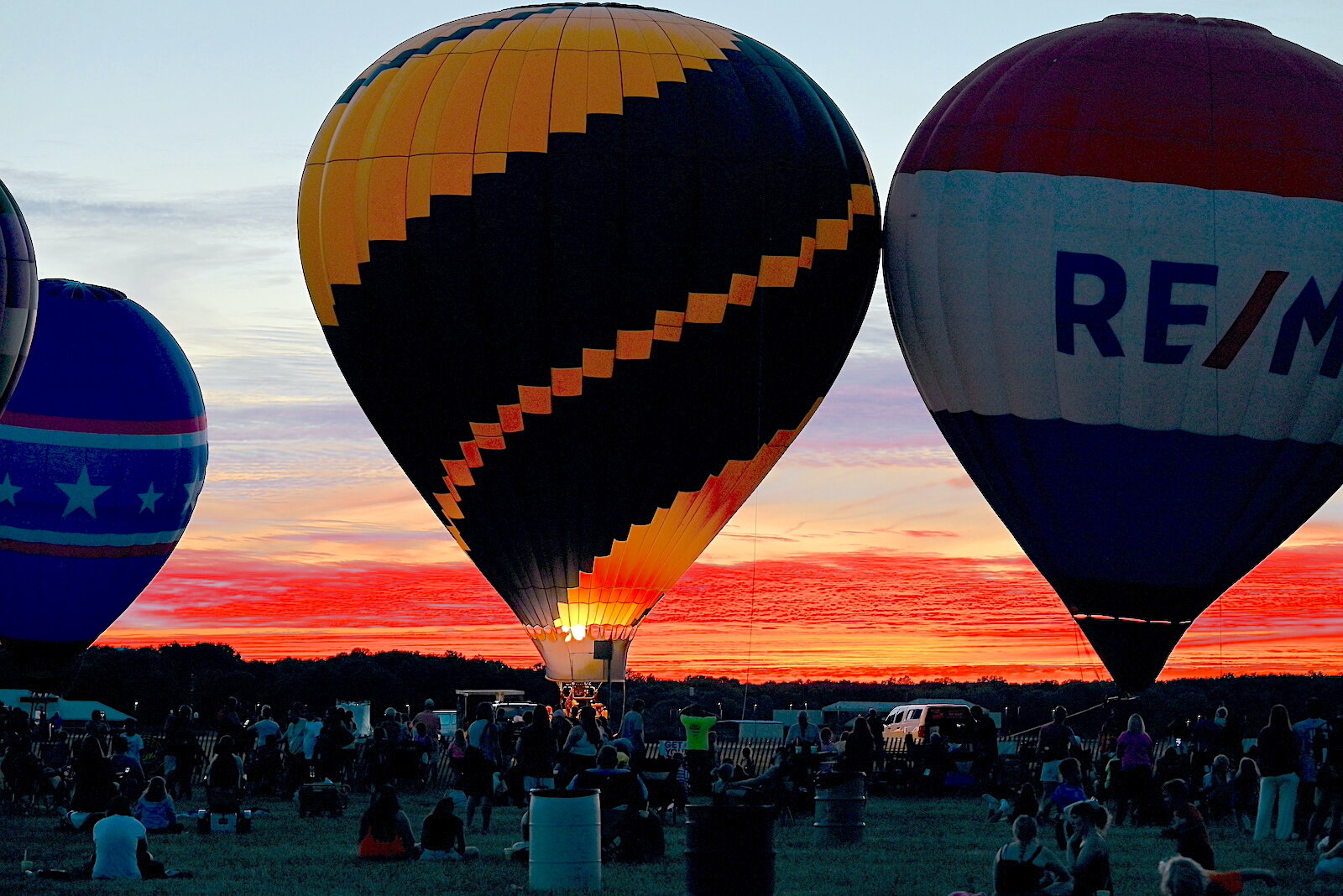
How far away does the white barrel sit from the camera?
49.4 feet

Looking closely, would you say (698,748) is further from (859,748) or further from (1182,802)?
(1182,802)

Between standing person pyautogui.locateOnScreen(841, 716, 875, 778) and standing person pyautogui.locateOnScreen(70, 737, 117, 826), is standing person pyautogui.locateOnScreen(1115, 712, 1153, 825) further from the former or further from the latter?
standing person pyautogui.locateOnScreen(70, 737, 117, 826)

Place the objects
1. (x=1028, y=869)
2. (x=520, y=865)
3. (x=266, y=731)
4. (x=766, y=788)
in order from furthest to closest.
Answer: (x=266, y=731) < (x=766, y=788) < (x=520, y=865) < (x=1028, y=869)

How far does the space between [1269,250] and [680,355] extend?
23.8 ft

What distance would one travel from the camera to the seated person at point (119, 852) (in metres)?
15.6

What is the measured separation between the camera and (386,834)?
16.9 meters

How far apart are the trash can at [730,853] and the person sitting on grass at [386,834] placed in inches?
150

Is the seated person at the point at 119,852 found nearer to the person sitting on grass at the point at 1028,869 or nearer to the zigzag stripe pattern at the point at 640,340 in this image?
the person sitting on grass at the point at 1028,869

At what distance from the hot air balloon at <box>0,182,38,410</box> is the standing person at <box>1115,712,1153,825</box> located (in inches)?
575

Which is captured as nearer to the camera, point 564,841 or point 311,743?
point 564,841

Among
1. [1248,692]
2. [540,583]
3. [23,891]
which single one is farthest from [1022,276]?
[1248,692]

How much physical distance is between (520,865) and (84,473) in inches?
737

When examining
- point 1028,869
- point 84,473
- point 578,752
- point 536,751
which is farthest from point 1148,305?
point 84,473

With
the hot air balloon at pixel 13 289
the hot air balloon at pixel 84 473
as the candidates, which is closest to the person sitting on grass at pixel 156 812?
the hot air balloon at pixel 13 289
